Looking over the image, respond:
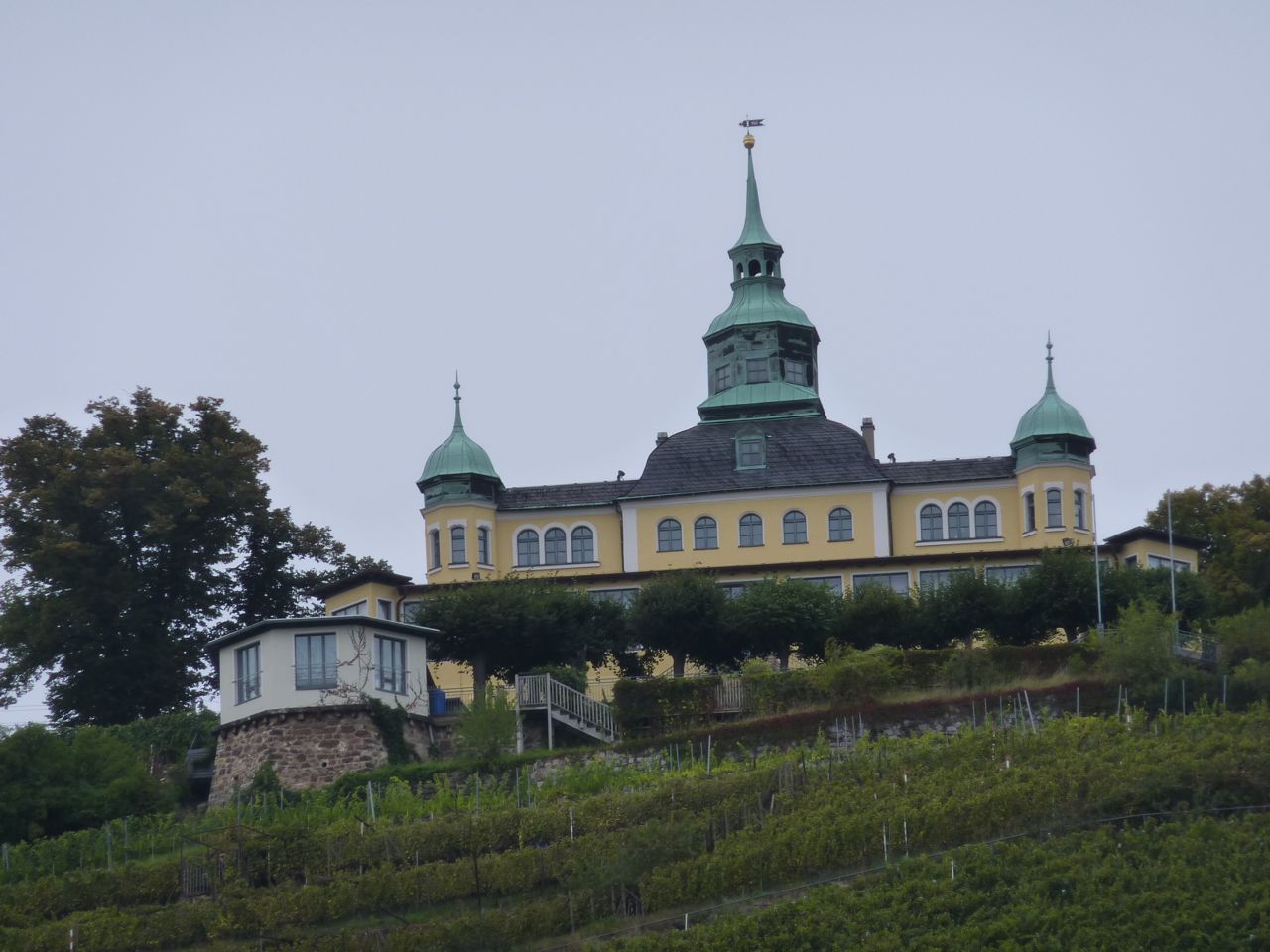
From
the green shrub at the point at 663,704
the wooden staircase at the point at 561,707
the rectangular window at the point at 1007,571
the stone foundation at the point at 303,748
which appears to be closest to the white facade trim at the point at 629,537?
the rectangular window at the point at 1007,571

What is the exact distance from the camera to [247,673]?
7075cm

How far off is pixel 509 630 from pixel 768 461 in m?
15.7

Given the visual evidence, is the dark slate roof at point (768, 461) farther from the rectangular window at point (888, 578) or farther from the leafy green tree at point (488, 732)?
the leafy green tree at point (488, 732)

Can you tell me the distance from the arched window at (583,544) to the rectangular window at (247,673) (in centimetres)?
1924

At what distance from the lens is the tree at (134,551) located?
78875 mm

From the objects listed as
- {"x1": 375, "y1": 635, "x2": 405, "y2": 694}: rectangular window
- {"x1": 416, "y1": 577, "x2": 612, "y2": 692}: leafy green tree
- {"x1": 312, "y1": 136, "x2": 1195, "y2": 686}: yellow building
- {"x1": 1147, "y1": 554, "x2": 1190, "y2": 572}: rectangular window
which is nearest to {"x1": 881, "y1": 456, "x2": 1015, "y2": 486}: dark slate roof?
{"x1": 312, "y1": 136, "x2": 1195, "y2": 686}: yellow building

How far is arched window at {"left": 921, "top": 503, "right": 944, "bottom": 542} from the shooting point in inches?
3428

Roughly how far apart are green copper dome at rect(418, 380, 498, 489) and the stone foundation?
19.9 metres

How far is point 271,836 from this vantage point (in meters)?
61.0

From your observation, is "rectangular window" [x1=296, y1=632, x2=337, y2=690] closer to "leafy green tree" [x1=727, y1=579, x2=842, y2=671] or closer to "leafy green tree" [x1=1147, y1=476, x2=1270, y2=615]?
"leafy green tree" [x1=727, y1=579, x2=842, y2=671]

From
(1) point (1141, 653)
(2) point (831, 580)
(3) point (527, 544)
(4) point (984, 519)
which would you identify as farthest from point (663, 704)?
(4) point (984, 519)

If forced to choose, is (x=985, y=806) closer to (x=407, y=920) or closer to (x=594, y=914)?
(x=594, y=914)

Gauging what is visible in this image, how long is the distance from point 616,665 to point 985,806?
21455mm

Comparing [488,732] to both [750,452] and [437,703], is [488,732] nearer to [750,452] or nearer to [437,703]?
[437,703]
